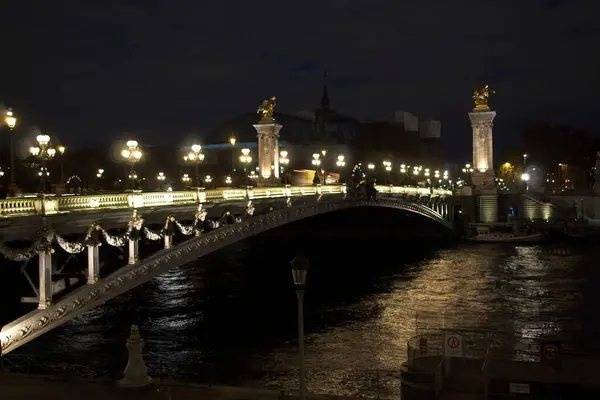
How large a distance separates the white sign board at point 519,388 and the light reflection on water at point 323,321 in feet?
21.3

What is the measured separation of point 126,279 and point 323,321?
44.5ft

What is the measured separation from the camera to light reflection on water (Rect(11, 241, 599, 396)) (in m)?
25.5

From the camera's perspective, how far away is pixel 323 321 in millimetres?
34625

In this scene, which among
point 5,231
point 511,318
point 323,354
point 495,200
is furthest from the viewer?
point 495,200

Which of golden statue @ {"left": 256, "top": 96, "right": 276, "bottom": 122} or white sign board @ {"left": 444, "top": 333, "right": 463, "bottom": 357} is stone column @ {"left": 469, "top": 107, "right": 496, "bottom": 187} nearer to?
golden statue @ {"left": 256, "top": 96, "right": 276, "bottom": 122}

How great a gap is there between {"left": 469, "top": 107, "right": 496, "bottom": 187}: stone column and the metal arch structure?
5195 cm

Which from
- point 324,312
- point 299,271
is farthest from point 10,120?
point 324,312

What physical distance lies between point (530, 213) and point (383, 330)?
198 ft

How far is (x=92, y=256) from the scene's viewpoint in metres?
21.3

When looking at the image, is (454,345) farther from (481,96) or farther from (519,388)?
(481,96)

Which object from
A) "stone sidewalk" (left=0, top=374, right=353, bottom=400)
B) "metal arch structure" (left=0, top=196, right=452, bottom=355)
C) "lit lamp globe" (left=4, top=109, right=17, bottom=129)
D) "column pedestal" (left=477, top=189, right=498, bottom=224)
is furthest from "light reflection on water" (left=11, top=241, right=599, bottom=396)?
"column pedestal" (left=477, top=189, right=498, bottom=224)

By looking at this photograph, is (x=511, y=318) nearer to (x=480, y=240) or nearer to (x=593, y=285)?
(x=593, y=285)

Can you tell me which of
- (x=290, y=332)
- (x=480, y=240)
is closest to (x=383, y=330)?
(x=290, y=332)

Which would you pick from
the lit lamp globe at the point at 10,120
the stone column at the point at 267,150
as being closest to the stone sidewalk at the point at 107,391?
the lit lamp globe at the point at 10,120
